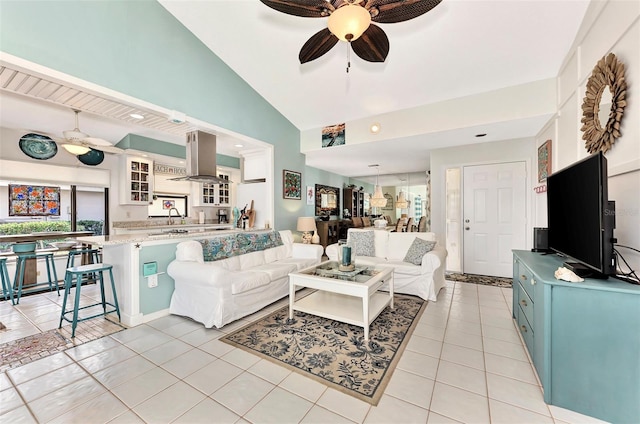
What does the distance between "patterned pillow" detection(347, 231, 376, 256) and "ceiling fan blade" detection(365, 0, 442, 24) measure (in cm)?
308

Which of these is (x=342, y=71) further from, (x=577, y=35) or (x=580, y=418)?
(x=580, y=418)

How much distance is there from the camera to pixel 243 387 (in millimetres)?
1775

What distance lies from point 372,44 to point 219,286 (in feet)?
8.74

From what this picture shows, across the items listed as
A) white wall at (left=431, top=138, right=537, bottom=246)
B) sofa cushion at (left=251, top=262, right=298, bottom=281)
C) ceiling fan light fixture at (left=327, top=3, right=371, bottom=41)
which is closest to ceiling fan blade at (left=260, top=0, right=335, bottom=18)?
ceiling fan light fixture at (left=327, top=3, right=371, bottom=41)

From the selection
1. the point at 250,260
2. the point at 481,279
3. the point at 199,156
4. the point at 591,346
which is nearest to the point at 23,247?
the point at 199,156

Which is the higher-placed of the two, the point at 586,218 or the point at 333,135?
the point at 333,135

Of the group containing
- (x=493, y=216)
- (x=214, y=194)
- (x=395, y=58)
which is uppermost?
(x=395, y=58)

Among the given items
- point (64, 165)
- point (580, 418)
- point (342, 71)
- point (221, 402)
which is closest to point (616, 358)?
point (580, 418)

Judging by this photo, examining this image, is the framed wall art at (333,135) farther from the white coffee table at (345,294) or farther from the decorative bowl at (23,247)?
the decorative bowl at (23,247)

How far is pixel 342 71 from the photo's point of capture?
352 cm

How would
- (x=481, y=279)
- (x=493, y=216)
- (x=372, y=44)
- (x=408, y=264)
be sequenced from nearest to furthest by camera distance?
(x=372, y=44), (x=408, y=264), (x=481, y=279), (x=493, y=216)

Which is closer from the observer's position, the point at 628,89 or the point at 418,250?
the point at 628,89

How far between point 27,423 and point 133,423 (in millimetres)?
628

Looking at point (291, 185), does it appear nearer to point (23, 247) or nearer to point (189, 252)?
point (189, 252)
